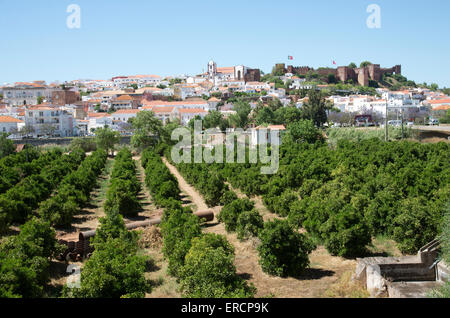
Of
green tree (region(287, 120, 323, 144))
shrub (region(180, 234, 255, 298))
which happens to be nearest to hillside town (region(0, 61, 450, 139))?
green tree (region(287, 120, 323, 144))

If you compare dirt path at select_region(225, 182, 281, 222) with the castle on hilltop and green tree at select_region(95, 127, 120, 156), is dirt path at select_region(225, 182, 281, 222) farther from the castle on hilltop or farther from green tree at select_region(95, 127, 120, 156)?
the castle on hilltop

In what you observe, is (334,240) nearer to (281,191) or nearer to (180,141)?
(281,191)

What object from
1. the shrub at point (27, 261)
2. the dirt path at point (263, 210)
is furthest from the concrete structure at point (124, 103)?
the shrub at point (27, 261)

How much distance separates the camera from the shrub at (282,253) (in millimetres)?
11617

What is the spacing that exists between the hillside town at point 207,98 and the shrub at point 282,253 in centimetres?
3128

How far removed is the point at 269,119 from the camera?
6247cm

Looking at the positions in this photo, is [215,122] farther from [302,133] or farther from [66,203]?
[66,203]

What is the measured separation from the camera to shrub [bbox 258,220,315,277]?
1162 centimetres

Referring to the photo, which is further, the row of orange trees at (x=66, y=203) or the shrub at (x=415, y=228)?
the row of orange trees at (x=66, y=203)

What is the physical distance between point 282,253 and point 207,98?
3952 inches

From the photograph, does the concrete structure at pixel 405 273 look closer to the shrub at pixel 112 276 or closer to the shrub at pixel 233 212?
the shrub at pixel 112 276

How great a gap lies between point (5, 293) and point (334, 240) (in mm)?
9087

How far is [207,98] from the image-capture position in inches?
4338
